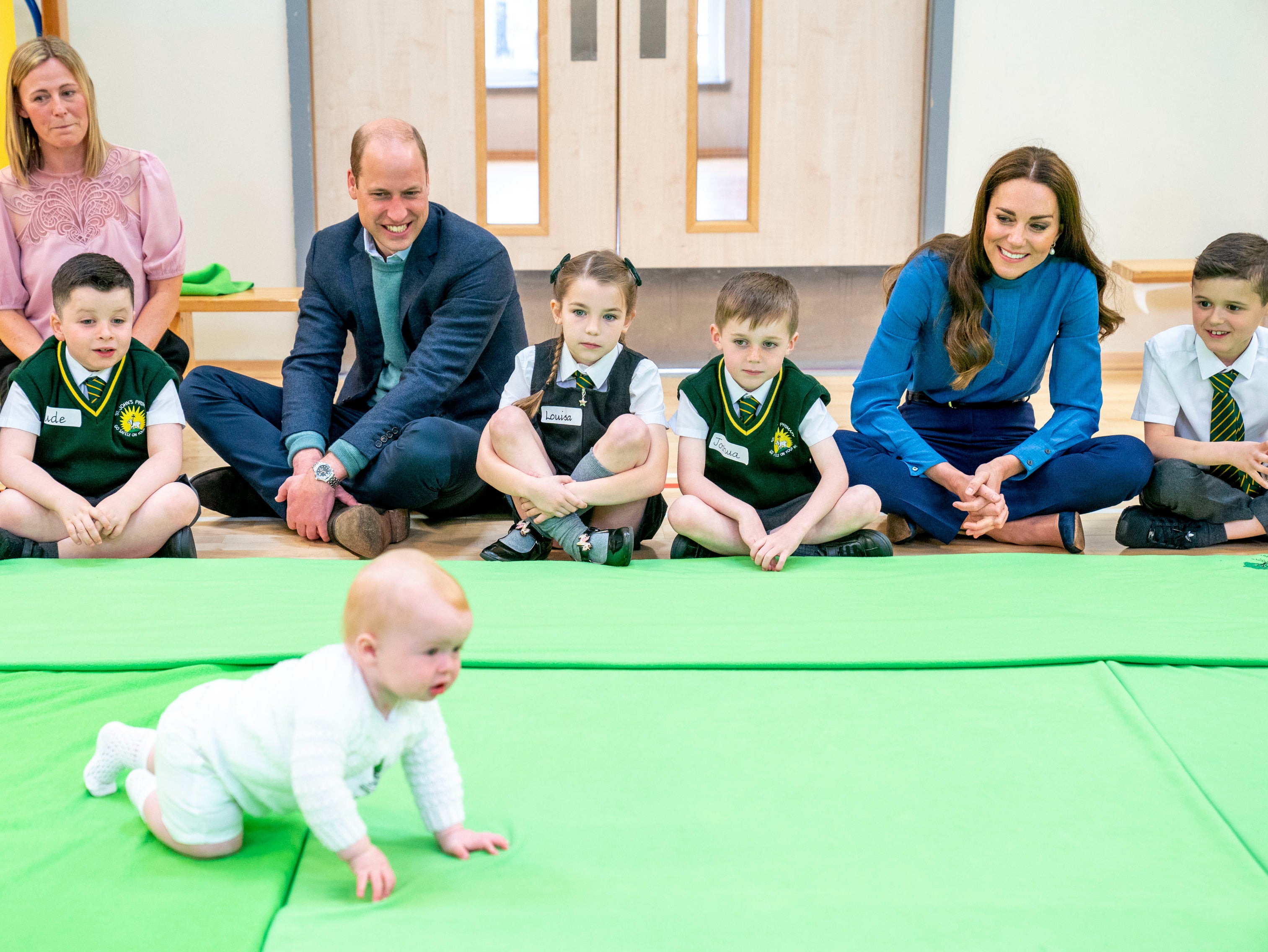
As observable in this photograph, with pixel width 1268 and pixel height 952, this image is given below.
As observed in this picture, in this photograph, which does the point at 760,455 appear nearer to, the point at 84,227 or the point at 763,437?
the point at 763,437

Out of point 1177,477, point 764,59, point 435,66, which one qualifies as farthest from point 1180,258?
point 435,66

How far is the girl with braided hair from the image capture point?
7.32 feet

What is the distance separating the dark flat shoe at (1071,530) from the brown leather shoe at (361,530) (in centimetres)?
138

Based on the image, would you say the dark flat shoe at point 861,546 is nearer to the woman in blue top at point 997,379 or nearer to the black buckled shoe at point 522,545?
the woman in blue top at point 997,379

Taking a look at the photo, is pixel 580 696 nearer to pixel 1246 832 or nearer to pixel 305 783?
pixel 305 783

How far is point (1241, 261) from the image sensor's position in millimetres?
2352

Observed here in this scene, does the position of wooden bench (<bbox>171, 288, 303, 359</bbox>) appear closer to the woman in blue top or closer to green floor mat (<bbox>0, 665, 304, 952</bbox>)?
the woman in blue top

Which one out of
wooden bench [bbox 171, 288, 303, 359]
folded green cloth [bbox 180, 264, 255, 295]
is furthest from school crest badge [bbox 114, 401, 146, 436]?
folded green cloth [bbox 180, 264, 255, 295]

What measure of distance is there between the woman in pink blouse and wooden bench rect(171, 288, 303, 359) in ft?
3.21

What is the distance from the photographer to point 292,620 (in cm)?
185

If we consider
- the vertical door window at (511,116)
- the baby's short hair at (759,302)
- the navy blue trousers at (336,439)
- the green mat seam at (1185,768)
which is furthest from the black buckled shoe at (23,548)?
the vertical door window at (511,116)

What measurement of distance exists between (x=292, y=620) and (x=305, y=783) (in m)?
0.78

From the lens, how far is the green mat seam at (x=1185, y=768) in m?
1.26

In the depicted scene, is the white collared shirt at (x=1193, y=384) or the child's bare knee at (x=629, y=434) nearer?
the child's bare knee at (x=629, y=434)
